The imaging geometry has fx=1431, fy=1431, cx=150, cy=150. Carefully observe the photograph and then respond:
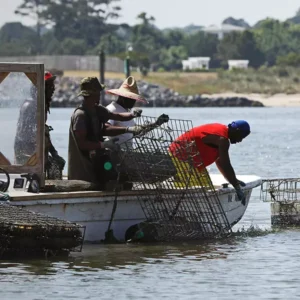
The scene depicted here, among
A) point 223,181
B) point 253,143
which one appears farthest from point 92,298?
point 253,143

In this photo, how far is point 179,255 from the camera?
15539 mm

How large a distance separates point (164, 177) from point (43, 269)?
2.30 meters

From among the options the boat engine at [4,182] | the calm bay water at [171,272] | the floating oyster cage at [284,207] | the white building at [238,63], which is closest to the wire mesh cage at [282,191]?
the floating oyster cage at [284,207]

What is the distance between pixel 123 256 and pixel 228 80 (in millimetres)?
102482

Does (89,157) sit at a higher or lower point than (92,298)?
higher

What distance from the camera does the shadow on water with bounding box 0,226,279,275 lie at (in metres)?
14.5

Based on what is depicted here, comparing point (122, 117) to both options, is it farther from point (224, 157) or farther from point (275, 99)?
point (275, 99)

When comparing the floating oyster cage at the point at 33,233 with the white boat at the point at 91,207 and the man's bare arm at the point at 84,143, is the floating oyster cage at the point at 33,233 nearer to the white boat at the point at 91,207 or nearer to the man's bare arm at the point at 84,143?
the white boat at the point at 91,207

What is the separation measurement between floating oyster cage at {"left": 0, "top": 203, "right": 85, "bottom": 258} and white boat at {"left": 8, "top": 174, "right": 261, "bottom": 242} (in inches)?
12.0

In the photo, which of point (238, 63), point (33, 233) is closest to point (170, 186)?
point (33, 233)

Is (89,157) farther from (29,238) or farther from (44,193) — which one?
(29,238)

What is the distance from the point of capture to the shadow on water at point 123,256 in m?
14.5

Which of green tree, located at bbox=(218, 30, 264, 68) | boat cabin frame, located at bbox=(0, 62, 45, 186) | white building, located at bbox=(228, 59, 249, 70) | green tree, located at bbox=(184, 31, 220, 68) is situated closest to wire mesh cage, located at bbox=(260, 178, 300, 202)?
boat cabin frame, located at bbox=(0, 62, 45, 186)

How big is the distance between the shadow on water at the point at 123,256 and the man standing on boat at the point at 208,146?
0.80m
